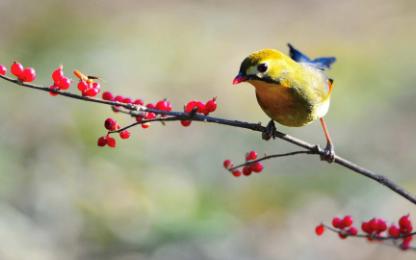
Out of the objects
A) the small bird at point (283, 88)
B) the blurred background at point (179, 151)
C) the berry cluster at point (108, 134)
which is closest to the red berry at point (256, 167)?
the small bird at point (283, 88)

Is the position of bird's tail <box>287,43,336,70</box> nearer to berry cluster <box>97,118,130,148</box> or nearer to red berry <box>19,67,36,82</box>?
berry cluster <box>97,118,130,148</box>

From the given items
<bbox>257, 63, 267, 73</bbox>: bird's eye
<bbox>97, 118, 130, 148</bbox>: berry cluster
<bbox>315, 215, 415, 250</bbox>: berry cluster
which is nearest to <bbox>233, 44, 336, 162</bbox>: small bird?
<bbox>257, 63, 267, 73</bbox>: bird's eye

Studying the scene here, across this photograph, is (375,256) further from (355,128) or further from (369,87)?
(369,87)

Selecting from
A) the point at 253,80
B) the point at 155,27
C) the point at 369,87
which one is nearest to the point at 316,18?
the point at 155,27

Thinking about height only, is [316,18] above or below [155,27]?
above

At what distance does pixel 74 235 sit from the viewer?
600cm

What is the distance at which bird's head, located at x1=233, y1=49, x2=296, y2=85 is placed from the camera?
10.5 feet

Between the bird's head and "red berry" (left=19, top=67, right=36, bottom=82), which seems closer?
"red berry" (left=19, top=67, right=36, bottom=82)

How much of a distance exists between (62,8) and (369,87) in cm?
586

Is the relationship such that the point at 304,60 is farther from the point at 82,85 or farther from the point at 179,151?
the point at 179,151

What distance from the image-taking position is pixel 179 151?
27.2 feet

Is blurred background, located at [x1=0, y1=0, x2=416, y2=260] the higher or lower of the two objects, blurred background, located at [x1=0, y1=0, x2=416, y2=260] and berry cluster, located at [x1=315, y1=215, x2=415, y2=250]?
the higher

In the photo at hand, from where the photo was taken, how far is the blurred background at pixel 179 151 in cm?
609

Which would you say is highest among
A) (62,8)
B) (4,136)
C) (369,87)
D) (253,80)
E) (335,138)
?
(62,8)
